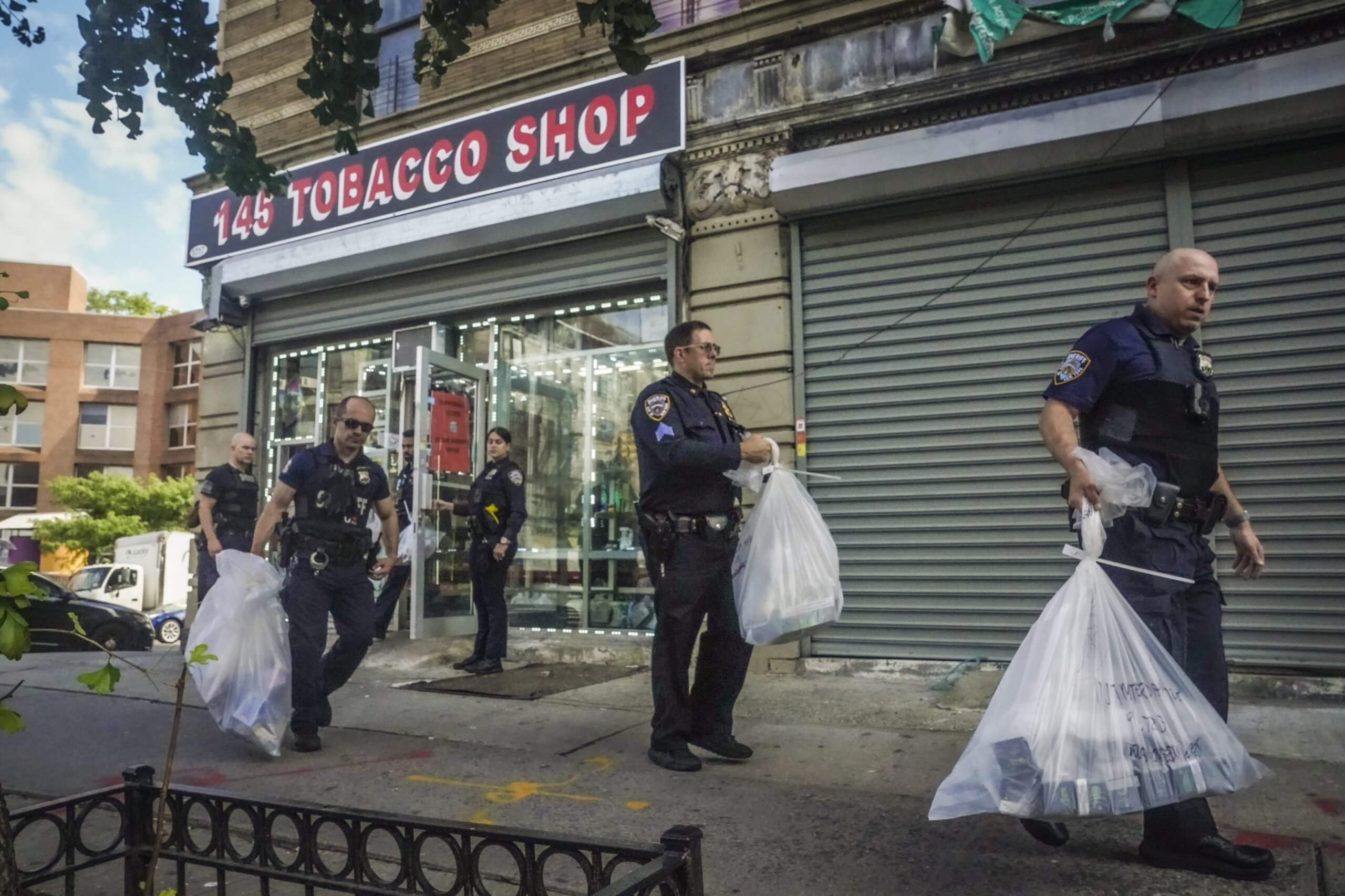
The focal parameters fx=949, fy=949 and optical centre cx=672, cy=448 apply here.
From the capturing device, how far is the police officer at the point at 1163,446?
2889 millimetres

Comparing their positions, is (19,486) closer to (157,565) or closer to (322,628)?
(157,565)

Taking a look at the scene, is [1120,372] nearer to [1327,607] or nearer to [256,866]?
[256,866]

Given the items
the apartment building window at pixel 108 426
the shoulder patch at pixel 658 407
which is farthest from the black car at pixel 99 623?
the apartment building window at pixel 108 426

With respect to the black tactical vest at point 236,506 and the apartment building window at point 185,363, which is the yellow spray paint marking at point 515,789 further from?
the apartment building window at point 185,363

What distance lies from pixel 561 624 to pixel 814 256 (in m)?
4.01

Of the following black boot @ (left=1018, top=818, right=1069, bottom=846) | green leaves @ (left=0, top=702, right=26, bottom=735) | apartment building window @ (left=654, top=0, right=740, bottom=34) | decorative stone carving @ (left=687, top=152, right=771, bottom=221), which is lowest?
black boot @ (left=1018, top=818, right=1069, bottom=846)

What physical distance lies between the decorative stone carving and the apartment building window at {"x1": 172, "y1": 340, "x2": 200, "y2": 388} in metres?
40.7

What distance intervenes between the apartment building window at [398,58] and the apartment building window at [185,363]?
36.7 m

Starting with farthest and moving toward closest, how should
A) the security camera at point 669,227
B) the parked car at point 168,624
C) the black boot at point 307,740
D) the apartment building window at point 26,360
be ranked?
the apartment building window at point 26,360, the parked car at point 168,624, the security camera at point 669,227, the black boot at point 307,740

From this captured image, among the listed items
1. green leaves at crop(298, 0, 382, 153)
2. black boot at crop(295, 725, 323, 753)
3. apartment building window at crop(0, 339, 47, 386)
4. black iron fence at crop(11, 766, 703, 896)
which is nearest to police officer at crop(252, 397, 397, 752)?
black boot at crop(295, 725, 323, 753)

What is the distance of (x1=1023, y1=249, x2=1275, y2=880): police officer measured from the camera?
289cm

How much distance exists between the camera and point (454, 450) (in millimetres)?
8875

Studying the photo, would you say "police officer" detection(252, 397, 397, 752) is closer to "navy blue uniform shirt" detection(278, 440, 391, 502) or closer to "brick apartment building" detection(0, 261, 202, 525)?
"navy blue uniform shirt" detection(278, 440, 391, 502)

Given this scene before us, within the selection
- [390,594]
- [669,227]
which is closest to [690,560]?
[669,227]
